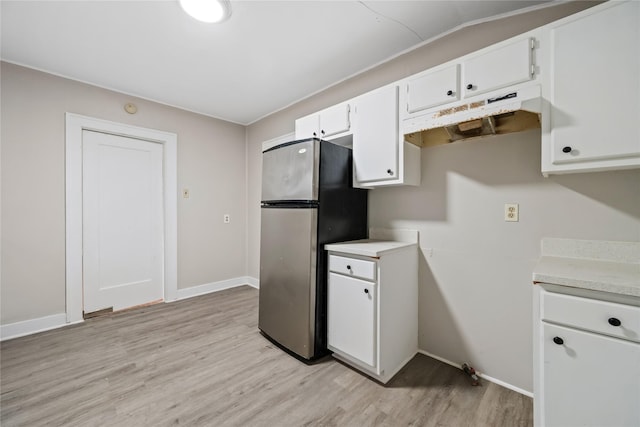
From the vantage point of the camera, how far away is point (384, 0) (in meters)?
1.68

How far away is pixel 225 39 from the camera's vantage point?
2.06m

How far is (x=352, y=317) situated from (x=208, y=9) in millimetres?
2309

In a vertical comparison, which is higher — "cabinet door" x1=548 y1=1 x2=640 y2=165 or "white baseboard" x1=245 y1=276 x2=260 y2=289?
"cabinet door" x1=548 y1=1 x2=640 y2=165

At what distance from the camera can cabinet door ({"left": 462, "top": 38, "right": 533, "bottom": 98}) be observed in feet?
4.63

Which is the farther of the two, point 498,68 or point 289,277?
point 289,277

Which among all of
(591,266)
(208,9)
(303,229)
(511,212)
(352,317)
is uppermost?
(208,9)

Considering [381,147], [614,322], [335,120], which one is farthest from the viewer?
[335,120]

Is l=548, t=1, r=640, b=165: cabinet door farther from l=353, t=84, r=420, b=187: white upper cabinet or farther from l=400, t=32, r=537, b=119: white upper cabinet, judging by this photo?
l=353, t=84, r=420, b=187: white upper cabinet

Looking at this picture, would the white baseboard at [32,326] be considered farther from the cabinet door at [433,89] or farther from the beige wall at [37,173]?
the cabinet door at [433,89]

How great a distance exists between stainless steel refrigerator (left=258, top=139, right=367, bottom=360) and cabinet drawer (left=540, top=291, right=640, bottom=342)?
1353mm

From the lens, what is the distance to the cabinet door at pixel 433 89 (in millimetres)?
1660

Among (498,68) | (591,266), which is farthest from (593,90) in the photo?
(591,266)

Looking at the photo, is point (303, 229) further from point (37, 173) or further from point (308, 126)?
point (37, 173)

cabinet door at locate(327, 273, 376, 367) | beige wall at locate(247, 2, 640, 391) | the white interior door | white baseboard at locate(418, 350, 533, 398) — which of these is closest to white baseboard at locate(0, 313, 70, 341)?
the white interior door
